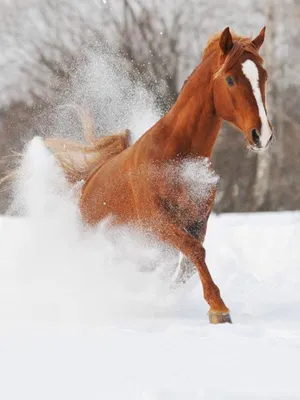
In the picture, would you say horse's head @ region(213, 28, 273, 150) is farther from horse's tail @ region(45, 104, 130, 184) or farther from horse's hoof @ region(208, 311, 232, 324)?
horse's tail @ region(45, 104, 130, 184)

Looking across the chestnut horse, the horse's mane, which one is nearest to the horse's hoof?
the chestnut horse

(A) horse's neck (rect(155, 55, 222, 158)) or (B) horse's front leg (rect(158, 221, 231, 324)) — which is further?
(A) horse's neck (rect(155, 55, 222, 158))

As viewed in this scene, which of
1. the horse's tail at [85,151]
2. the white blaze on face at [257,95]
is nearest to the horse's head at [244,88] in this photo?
the white blaze on face at [257,95]

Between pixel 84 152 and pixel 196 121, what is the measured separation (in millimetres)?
2082

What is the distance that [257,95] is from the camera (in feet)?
14.7

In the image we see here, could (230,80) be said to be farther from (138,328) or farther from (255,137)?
(138,328)

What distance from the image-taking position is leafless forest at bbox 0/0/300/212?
14.3m

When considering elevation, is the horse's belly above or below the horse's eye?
above

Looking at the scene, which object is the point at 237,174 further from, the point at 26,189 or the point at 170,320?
the point at 170,320

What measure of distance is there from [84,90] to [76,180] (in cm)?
165

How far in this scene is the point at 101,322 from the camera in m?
4.59

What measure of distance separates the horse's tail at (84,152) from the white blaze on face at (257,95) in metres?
2.19

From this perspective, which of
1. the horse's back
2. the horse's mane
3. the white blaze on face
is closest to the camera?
the white blaze on face

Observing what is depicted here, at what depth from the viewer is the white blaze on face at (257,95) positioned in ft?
14.5
